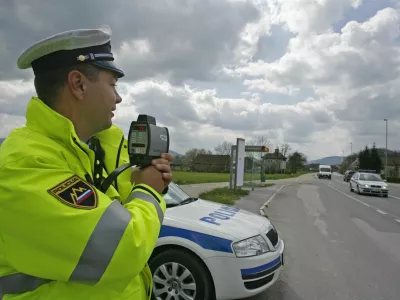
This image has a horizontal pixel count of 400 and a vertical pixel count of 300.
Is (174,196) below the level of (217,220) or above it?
above

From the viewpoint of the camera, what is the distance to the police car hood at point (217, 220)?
12.6 ft

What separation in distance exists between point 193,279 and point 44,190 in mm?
2916

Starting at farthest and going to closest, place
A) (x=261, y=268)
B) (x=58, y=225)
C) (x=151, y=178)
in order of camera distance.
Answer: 1. (x=261, y=268)
2. (x=151, y=178)
3. (x=58, y=225)

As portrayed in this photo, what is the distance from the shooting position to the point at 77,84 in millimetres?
1308

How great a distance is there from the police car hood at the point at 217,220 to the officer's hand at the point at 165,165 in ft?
8.11

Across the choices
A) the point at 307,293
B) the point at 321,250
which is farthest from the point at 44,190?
the point at 321,250

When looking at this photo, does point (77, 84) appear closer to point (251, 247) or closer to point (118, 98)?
point (118, 98)

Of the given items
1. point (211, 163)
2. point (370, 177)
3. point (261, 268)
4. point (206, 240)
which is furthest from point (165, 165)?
point (211, 163)

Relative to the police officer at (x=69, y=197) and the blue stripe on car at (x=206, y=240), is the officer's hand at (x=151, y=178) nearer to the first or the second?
the police officer at (x=69, y=197)

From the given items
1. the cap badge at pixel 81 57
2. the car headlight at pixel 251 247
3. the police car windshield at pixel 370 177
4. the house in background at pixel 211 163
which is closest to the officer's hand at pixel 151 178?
the cap badge at pixel 81 57

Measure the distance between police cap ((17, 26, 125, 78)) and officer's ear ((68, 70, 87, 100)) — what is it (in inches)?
1.6

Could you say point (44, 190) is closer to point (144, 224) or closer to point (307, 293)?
point (144, 224)

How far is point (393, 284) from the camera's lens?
5113mm

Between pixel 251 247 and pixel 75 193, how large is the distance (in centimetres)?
305
